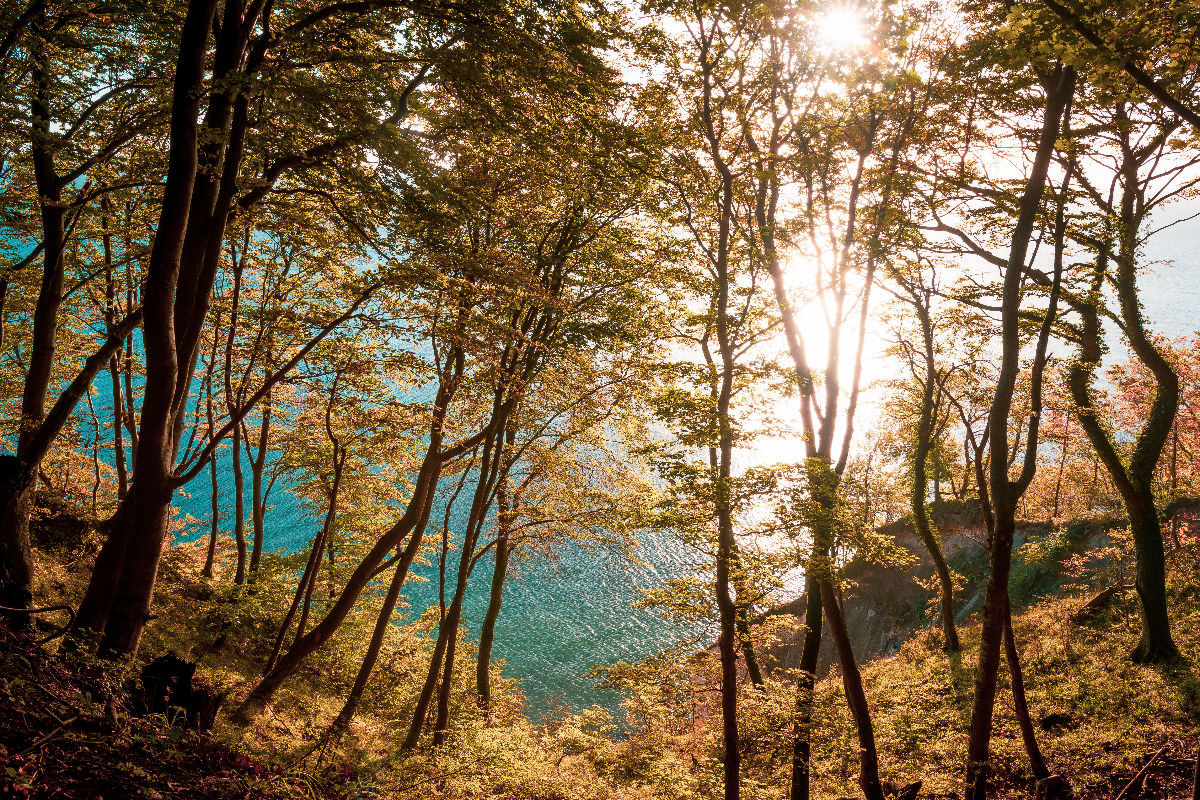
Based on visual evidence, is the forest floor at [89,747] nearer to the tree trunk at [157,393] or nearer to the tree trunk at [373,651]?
the tree trunk at [157,393]

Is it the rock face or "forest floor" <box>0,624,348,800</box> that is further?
the rock face

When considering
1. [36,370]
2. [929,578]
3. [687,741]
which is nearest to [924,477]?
[929,578]

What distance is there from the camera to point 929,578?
18219mm

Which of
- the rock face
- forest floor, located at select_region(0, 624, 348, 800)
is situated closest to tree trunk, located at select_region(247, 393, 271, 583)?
forest floor, located at select_region(0, 624, 348, 800)

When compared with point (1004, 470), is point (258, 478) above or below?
above

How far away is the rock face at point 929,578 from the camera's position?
18266 millimetres

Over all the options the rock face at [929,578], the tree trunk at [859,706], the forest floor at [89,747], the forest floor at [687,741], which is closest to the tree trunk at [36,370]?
the forest floor at [687,741]

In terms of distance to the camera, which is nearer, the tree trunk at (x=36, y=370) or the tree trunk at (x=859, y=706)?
the tree trunk at (x=36, y=370)

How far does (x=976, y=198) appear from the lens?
967 cm

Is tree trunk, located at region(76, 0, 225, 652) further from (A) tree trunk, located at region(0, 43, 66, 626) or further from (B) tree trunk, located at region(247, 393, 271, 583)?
(B) tree trunk, located at region(247, 393, 271, 583)

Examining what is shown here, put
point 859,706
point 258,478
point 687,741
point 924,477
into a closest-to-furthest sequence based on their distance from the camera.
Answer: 1. point 859,706
2. point 258,478
3. point 687,741
4. point 924,477

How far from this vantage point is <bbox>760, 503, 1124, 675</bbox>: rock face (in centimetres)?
1827

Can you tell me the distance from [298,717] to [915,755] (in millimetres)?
10738

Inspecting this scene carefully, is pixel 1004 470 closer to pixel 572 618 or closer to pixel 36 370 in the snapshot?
pixel 36 370
